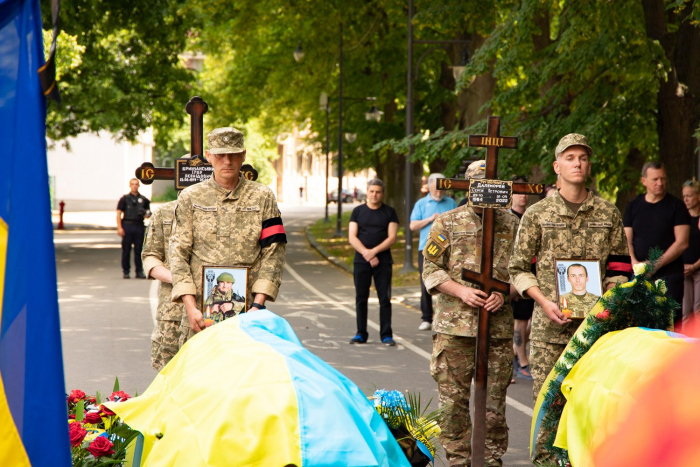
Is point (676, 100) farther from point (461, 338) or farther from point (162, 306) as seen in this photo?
point (162, 306)

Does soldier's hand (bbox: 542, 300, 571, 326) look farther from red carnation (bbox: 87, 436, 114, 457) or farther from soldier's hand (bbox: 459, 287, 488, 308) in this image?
red carnation (bbox: 87, 436, 114, 457)

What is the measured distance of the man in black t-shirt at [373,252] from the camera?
1133 centimetres

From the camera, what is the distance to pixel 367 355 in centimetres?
1043

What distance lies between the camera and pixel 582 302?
509cm

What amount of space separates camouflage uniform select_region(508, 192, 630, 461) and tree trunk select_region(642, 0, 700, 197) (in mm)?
6894

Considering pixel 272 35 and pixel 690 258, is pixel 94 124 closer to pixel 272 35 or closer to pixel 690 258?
pixel 272 35

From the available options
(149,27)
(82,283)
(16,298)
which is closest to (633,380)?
(16,298)

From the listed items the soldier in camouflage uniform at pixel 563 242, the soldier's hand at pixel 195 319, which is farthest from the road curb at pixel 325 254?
the soldier's hand at pixel 195 319

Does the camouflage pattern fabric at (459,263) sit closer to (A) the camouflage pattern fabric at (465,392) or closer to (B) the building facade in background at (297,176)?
(A) the camouflage pattern fabric at (465,392)

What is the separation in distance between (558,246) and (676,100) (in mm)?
7372

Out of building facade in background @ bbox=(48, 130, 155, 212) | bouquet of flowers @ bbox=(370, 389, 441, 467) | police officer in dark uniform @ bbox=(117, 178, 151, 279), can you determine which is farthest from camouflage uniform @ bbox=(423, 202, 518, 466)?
building facade in background @ bbox=(48, 130, 155, 212)

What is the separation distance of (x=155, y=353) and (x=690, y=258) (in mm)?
6720

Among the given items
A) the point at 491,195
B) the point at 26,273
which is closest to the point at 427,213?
the point at 491,195

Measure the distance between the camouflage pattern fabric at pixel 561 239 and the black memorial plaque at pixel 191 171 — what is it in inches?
106
